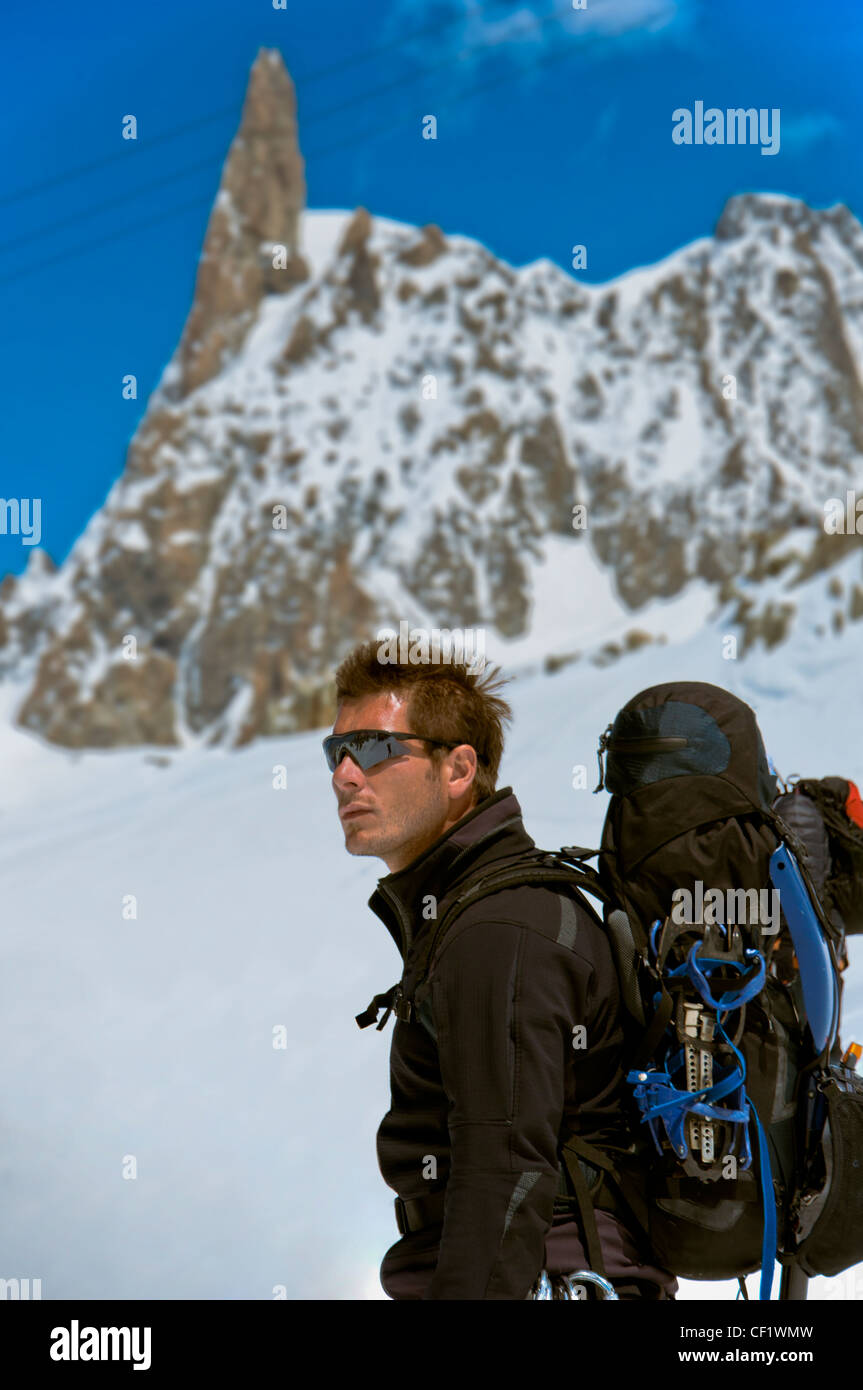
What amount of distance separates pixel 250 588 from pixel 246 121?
188ft

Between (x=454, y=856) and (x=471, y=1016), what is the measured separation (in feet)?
1.19

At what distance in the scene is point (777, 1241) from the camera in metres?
2.11

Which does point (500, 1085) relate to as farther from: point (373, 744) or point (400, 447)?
point (400, 447)

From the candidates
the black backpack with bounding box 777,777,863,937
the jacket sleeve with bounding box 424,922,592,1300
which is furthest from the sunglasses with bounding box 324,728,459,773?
the black backpack with bounding box 777,777,863,937

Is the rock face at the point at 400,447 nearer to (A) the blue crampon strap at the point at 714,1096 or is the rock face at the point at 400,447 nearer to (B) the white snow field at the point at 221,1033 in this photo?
(B) the white snow field at the point at 221,1033

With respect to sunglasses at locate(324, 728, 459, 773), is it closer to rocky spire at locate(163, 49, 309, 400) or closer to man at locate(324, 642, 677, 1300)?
man at locate(324, 642, 677, 1300)

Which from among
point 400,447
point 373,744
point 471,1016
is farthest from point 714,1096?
point 400,447

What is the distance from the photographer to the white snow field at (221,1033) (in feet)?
23.1

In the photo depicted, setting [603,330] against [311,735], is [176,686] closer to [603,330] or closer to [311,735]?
[603,330]

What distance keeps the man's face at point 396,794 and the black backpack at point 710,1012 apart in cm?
25

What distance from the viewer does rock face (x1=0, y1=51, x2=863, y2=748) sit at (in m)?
123

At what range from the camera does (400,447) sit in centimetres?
14500

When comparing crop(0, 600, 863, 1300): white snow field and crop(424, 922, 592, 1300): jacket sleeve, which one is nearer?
crop(424, 922, 592, 1300): jacket sleeve

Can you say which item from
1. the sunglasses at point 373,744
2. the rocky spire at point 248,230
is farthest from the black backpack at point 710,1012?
the rocky spire at point 248,230
